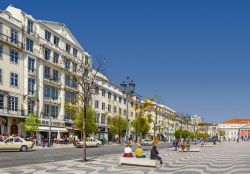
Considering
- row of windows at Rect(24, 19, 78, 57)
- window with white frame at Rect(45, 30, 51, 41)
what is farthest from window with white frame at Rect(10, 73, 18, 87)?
window with white frame at Rect(45, 30, 51, 41)

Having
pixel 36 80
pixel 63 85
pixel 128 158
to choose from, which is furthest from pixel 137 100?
pixel 128 158

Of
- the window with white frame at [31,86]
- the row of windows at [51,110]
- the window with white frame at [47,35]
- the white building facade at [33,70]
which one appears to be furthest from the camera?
the window with white frame at [47,35]

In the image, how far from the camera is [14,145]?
3628 centimetres

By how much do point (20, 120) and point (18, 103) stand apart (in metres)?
2.33

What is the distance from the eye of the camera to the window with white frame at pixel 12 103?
49216 mm

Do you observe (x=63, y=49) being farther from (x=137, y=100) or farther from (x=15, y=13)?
(x=137, y=100)

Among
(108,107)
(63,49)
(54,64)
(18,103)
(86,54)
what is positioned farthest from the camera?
(108,107)

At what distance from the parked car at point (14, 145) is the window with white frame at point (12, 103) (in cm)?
1256

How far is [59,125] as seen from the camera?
61.7 metres

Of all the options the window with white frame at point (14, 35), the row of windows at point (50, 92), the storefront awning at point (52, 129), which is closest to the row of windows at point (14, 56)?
the window with white frame at point (14, 35)

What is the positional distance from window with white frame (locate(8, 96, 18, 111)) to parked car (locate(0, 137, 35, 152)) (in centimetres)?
1256

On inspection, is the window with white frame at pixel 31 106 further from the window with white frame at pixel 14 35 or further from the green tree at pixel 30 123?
the window with white frame at pixel 14 35

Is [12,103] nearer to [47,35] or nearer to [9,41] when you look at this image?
[9,41]

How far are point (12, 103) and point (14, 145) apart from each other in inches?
573
